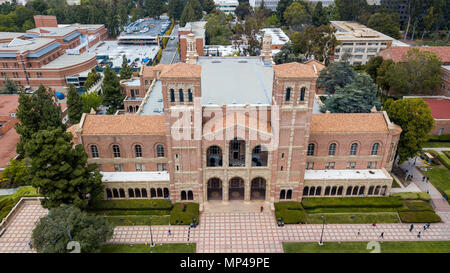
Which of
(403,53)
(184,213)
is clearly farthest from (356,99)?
(403,53)

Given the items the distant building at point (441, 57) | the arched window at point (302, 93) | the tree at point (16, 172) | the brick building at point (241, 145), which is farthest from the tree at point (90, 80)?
the distant building at point (441, 57)

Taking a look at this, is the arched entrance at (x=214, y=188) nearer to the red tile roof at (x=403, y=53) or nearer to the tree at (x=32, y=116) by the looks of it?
the tree at (x=32, y=116)

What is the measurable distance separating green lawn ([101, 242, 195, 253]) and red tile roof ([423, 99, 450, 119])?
62.9m

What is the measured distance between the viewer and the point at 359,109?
224 feet

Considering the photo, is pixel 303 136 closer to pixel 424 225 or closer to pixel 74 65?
pixel 424 225

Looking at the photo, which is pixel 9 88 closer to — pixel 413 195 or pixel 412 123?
pixel 412 123

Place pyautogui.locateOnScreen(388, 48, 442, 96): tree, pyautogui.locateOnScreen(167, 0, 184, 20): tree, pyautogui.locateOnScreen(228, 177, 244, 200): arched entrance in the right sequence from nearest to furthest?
pyautogui.locateOnScreen(228, 177, 244, 200): arched entrance
pyautogui.locateOnScreen(388, 48, 442, 96): tree
pyautogui.locateOnScreen(167, 0, 184, 20): tree

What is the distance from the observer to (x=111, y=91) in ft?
267

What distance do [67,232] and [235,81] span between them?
36142 mm

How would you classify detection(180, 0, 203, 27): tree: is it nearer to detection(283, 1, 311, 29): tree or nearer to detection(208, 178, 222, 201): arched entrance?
detection(283, 1, 311, 29): tree

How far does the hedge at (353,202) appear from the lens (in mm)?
54500

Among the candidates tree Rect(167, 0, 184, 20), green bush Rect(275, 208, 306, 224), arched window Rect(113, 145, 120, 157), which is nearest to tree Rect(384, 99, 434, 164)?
green bush Rect(275, 208, 306, 224)

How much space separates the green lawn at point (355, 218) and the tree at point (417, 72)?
138 feet

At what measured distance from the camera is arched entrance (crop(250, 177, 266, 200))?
56922 mm
